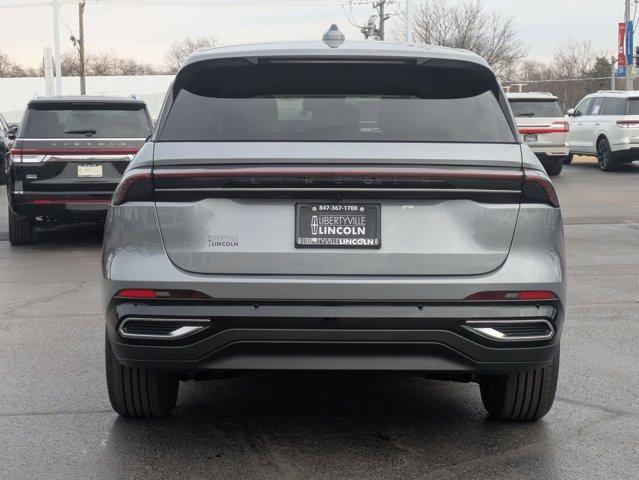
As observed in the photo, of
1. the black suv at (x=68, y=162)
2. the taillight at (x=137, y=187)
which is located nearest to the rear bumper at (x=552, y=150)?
the black suv at (x=68, y=162)

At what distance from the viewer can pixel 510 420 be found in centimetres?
507

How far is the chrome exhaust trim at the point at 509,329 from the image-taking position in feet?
13.9

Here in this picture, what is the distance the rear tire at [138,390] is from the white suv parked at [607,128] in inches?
785

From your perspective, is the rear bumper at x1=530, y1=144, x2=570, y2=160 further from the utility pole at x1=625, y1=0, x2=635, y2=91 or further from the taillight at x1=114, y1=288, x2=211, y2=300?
the taillight at x1=114, y1=288, x2=211, y2=300

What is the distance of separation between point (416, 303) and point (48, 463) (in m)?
1.78

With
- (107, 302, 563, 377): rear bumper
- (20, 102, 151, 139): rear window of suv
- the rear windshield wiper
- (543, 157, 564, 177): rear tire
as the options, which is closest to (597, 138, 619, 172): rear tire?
(543, 157, 564, 177): rear tire

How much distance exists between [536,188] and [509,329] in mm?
611

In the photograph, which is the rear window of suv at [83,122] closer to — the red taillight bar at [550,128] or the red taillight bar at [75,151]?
the red taillight bar at [75,151]

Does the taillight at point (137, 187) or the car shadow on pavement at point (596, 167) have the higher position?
the taillight at point (137, 187)

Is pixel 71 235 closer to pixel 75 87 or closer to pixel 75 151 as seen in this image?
pixel 75 151

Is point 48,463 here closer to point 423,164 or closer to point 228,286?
point 228,286

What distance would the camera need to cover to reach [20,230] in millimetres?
12617

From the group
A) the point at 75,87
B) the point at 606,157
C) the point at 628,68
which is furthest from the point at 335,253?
the point at 75,87

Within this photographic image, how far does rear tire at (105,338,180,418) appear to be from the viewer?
4.82 m
